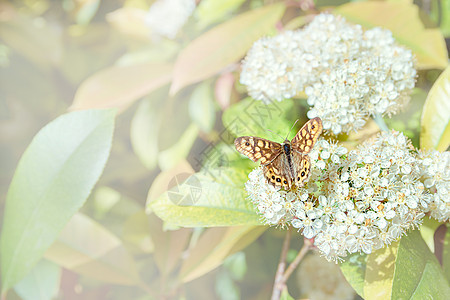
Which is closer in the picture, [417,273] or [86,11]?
[417,273]

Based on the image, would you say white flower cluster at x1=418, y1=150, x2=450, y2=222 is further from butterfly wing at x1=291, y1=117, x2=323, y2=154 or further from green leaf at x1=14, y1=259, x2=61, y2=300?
green leaf at x1=14, y1=259, x2=61, y2=300

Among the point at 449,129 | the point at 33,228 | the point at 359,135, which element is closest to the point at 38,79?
the point at 33,228

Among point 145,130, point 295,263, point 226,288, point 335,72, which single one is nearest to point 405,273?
point 295,263

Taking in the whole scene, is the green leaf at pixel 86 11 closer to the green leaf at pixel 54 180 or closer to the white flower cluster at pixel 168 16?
the white flower cluster at pixel 168 16

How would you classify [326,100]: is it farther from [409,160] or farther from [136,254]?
[136,254]

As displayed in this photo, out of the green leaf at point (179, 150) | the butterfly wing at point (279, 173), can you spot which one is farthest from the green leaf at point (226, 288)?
the butterfly wing at point (279, 173)

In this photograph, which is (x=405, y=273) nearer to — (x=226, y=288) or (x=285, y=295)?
(x=285, y=295)
